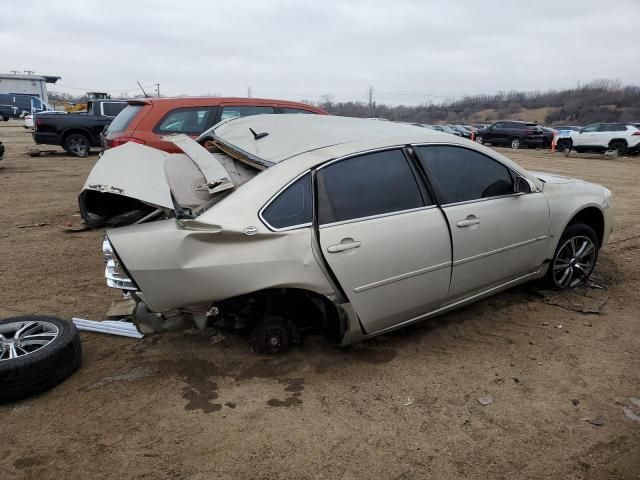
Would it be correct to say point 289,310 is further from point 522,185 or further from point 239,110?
point 239,110

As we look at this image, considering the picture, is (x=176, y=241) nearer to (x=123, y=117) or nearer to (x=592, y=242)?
(x=592, y=242)

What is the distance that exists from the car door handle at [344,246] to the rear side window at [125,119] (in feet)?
17.0

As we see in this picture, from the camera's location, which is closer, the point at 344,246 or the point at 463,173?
the point at 344,246

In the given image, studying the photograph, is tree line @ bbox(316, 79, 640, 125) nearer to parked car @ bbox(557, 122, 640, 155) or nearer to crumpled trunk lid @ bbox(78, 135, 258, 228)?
parked car @ bbox(557, 122, 640, 155)

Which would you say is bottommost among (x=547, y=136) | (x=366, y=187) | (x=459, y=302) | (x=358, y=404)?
(x=358, y=404)

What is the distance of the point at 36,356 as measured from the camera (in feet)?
9.72

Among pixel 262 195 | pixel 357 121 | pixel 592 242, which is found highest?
pixel 357 121

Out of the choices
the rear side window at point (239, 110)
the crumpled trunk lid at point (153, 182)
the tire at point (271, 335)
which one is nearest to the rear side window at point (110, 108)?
the rear side window at point (239, 110)

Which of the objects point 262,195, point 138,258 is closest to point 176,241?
point 138,258

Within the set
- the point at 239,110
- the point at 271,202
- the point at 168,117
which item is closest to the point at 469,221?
the point at 271,202

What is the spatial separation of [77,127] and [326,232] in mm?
15819

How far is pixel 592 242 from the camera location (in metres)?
4.76

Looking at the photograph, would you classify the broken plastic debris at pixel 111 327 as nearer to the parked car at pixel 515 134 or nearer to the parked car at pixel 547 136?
the parked car at pixel 515 134

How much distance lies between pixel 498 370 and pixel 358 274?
46.3 inches
